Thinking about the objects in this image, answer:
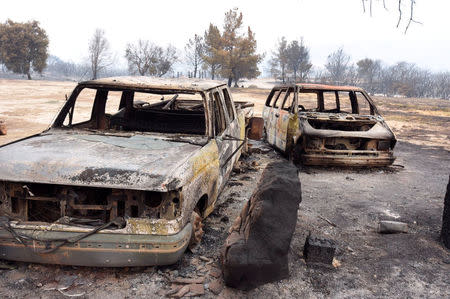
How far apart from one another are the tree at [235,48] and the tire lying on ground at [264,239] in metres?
43.5

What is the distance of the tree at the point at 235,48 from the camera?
45688mm

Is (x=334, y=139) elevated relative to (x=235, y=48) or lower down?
lower down

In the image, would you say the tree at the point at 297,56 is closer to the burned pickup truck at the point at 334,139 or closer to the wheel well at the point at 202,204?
the burned pickup truck at the point at 334,139

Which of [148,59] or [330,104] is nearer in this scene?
[330,104]

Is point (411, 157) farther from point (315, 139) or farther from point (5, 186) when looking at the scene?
point (5, 186)

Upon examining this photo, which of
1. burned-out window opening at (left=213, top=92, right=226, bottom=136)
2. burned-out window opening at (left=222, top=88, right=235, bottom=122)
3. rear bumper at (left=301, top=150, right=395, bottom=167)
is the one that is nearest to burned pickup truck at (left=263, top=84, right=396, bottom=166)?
rear bumper at (left=301, top=150, right=395, bottom=167)

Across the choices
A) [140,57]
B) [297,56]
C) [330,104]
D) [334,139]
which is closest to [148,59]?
[140,57]

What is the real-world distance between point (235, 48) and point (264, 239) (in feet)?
151

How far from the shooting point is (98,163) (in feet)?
9.46

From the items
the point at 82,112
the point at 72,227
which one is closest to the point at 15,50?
the point at 82,112

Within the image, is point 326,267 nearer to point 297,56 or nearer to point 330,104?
Answer: point 330,104

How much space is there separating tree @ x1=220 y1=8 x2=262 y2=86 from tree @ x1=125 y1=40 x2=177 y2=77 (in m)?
8.02

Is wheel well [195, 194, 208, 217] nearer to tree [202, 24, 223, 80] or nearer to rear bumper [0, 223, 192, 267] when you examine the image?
rear bumper [0, 223, 192, 267]

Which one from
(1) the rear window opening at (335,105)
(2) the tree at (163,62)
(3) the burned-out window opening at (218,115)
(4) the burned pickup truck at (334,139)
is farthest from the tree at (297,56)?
(3) the burned-out window opening at (218,115)
